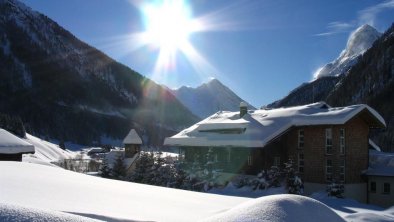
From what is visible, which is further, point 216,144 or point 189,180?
point 216,144

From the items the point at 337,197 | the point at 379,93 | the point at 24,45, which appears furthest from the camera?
the point at 24,45

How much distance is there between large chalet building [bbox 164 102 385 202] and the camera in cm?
2864

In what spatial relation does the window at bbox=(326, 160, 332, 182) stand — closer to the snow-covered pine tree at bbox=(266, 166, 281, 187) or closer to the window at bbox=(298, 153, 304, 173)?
the window at bbox=(298, 153, 304, 173)

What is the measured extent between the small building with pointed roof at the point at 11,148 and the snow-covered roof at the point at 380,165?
887 inches

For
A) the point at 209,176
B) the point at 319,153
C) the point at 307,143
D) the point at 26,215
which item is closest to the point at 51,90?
the point at 209,176

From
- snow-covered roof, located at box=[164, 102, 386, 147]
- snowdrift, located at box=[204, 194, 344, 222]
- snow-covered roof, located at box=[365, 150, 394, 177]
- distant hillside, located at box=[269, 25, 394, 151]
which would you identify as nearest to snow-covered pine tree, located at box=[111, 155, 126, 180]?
snow-covered roof, located at box=[164, 102, 386, 147]

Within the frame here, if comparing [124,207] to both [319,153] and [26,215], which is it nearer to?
[26,215]

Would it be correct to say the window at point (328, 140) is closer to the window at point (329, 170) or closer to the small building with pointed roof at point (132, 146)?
the window at point (329, 170)

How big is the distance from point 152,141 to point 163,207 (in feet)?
590

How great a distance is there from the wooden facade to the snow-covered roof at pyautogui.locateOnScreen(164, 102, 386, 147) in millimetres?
910

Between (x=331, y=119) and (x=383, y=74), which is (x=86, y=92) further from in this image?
(x=331, y=119)

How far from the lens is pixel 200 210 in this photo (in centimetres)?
883

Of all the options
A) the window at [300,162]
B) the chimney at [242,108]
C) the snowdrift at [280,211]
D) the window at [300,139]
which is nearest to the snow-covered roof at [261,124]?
the chimney at [242,108]

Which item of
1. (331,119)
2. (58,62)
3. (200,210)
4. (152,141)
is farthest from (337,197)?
(58,62)
